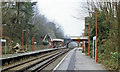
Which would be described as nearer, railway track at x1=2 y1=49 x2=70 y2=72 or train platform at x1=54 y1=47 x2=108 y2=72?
railway track at x1=2 y1=49 x2=70 y2=72

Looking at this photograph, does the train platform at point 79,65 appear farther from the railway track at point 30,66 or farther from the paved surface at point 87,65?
the railway track at point 30,66

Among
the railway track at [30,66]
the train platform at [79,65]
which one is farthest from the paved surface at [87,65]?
the railway track at [30,66]

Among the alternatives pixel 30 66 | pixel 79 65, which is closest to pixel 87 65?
pixel 79 65

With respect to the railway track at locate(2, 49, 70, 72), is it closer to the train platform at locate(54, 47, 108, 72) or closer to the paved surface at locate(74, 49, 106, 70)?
the train platform at locate(54, 47, 108, 72)

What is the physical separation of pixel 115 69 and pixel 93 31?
1419 centimetres

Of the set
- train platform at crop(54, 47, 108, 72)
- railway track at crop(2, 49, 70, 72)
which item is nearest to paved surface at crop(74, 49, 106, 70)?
train platform at crop(54, 47, 108, 72)

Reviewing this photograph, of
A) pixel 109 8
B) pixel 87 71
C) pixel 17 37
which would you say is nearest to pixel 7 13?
pixel 17 37

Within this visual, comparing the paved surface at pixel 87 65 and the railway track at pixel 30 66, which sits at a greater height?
the paved surface at pixel 87 65

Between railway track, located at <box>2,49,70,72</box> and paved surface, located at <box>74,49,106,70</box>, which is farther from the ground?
paved surface, located at <box>74,49,106,70</box>

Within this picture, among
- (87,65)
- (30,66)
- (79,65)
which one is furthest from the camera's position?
(79,65)

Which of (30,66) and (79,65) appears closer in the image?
(30,66)

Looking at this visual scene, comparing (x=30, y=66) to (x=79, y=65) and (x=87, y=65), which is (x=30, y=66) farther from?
(x=87, y=65)

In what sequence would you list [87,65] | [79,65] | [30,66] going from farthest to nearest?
[79,65], [87,65], [30,66]

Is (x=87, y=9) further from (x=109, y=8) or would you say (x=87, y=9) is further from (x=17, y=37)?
(x=17, y=37)
